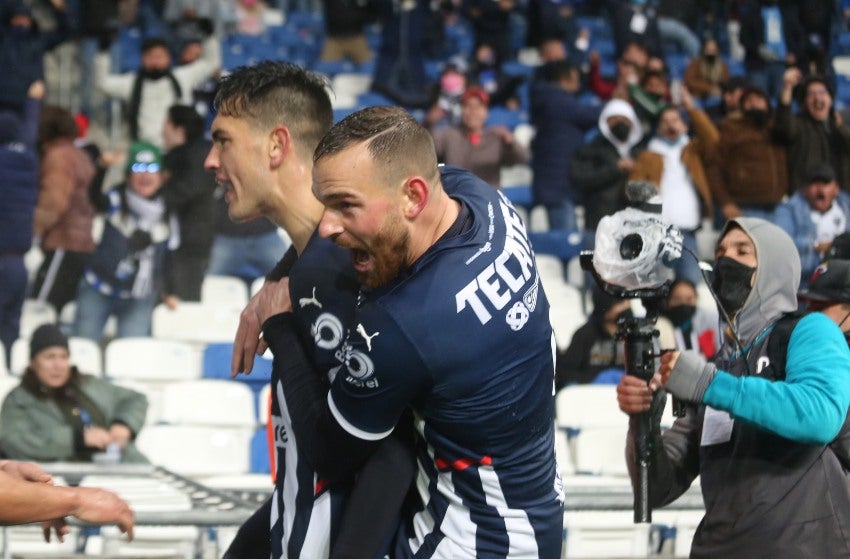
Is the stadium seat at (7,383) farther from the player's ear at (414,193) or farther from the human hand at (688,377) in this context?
the player's ear at (414,193)

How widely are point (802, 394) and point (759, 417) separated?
0.12 meters

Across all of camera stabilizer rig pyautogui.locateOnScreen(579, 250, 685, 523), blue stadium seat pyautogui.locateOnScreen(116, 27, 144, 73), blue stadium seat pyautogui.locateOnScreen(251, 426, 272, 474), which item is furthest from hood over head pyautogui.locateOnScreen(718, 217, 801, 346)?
blue stadium seat pyautogui.locateOnScreen(116, 27, 144, 73)

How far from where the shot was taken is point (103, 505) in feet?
10.0

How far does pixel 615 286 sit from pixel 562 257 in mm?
6328

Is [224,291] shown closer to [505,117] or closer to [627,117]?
[627,117]

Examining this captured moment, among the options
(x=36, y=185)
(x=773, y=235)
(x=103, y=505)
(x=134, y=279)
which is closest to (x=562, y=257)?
(x=134, y=279)

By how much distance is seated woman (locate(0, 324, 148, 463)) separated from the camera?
6.52 m

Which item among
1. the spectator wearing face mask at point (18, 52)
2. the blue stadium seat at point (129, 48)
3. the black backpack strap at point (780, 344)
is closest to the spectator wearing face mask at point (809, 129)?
the spectator wearing face mask at point (18, 52)

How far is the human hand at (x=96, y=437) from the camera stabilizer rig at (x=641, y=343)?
3.93m

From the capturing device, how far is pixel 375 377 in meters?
2.49

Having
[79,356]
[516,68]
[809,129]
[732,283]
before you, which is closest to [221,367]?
[79,356]

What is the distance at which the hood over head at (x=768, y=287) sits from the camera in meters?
3.45

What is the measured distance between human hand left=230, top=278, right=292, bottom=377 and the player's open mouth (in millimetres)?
290

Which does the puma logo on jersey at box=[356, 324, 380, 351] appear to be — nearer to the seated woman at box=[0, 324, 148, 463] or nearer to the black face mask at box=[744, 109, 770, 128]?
the seated woman at box=[0, 324, 148, 463]
